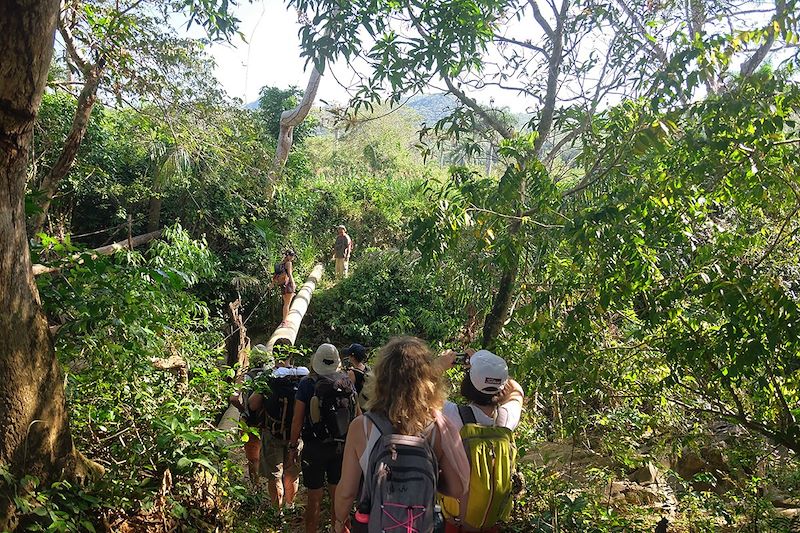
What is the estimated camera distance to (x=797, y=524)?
339cm

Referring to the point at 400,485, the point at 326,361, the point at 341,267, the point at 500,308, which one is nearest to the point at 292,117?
the point at 341,267

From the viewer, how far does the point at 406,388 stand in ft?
7.53

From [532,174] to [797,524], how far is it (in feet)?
8.61

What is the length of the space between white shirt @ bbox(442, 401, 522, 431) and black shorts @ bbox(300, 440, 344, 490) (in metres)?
1.53

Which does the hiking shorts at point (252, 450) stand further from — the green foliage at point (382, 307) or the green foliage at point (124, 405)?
the green foliage at point (382, 307)

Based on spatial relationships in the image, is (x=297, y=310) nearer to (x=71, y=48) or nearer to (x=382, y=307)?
(x=382, y=307)

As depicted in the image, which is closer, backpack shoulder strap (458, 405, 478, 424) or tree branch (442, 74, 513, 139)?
backpack shoulder strap (458, 405, 478, 424)

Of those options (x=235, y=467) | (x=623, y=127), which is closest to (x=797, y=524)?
(x=623, y=127)

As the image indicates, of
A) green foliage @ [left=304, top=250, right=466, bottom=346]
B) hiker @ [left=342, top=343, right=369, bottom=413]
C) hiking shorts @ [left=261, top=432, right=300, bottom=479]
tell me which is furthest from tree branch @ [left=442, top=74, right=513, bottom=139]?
green foliage @ [left=304, top=250, right=466, bottom=346]

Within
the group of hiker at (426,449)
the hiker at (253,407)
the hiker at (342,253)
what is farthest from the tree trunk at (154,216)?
the group of hiker at (426,449)

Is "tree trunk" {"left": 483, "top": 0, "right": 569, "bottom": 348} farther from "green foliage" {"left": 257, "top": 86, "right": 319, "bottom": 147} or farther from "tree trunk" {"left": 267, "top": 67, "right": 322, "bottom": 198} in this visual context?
"green foliage" {"left": 257, "top": 86, "right": 319, "bottom": 147}

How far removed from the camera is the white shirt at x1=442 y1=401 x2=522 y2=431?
2484 millimetres

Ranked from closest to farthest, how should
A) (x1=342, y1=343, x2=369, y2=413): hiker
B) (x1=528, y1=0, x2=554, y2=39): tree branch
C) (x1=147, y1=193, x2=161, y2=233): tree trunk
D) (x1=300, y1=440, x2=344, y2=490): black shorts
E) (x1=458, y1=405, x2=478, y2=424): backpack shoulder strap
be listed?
1. (x1=458, y1=405, x2=478, y2=424): backpack shoulder strap
2. (x1=300, y1=440, x2=344, y2=490): black shorts
3. (x1=342, y1=343, x2=369, y2=413): hiker
4. (x1=528, y1=0, x2=554, y2=39): tree branch
5. (x1=147, y1=193, x2=161, y2=233): tree trunk

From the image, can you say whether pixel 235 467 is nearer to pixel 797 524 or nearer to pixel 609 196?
pixel 609 196
